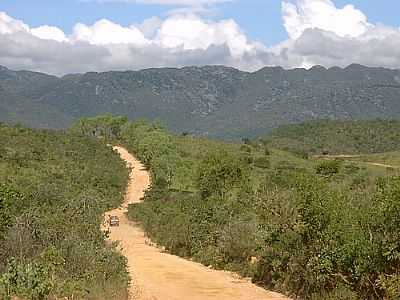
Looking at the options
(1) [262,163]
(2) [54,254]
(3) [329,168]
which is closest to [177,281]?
(2) [54,254]

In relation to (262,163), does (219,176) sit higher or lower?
higher

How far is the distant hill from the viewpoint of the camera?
138 metres

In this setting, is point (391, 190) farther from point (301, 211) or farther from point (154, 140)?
point (154, 140)

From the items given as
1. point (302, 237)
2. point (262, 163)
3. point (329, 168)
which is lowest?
point (262, 163)

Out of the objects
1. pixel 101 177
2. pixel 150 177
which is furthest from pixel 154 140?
pixel 101 177

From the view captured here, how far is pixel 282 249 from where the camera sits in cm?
1923

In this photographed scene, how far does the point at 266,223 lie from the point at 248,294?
2.41 meters

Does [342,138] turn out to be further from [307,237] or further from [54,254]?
[54,254]

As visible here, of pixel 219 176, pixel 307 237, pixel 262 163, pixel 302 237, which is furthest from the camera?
pixel 262 163

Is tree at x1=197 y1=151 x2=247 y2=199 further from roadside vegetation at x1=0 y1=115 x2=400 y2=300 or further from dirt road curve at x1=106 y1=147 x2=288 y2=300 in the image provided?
dirt road curve at x1=106 y1=147 x2=288 y2=300

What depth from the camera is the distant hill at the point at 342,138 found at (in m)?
138

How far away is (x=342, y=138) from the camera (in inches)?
5758

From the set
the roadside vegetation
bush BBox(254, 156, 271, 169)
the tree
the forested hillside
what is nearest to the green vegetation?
the roadside vegetation

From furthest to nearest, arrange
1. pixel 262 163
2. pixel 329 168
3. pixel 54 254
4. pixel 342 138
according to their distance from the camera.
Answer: pixel 342 138 < pixel 262 163 < pixel 329 168 < pixel 54 254
